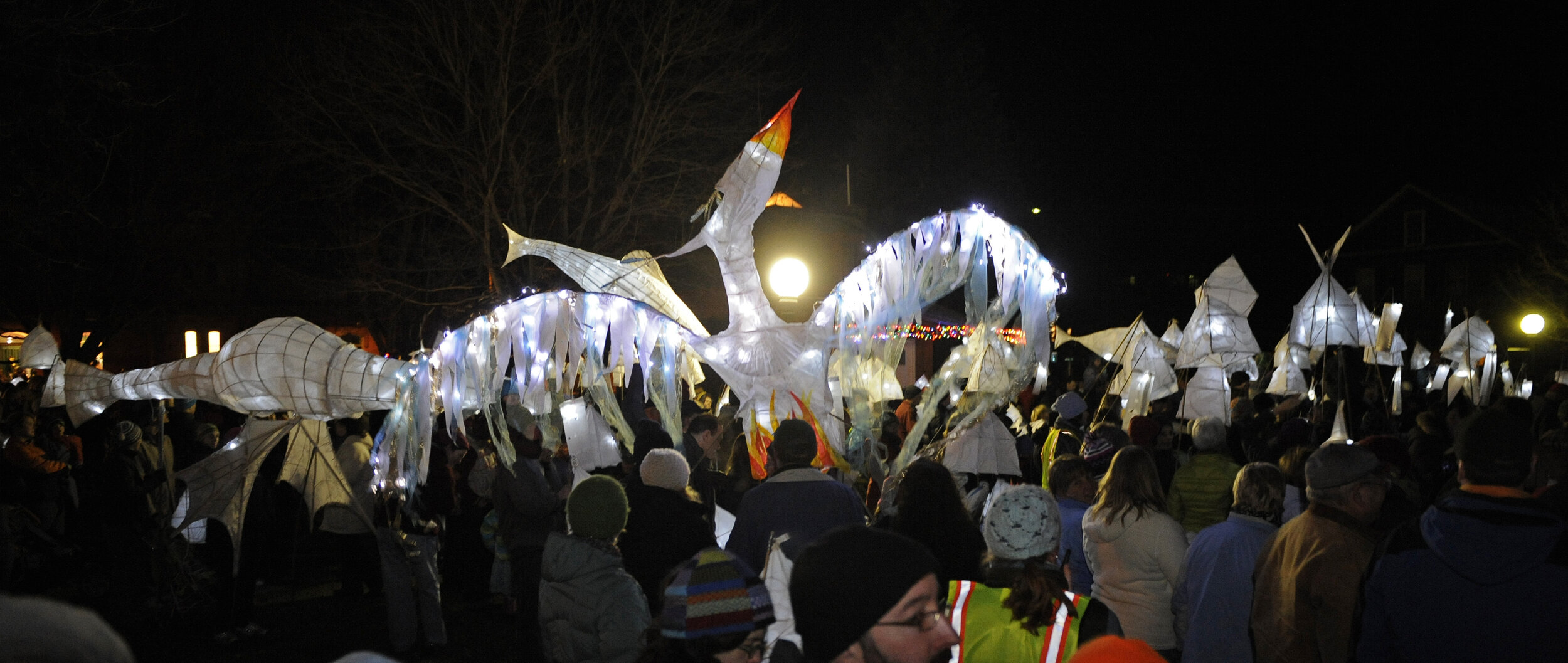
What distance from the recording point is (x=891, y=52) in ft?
148

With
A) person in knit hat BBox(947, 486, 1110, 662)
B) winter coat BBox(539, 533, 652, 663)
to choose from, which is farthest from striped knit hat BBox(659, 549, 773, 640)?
winter coat BBox(539, 533, 652, 663)

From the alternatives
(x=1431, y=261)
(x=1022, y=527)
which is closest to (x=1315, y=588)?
(x=1022, y=527)

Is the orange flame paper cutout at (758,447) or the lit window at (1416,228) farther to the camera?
the lit window at (1416,228)

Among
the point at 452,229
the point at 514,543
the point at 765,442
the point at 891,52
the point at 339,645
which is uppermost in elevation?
the point at 891,52

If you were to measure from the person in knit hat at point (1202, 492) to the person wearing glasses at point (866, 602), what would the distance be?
3.91 meters

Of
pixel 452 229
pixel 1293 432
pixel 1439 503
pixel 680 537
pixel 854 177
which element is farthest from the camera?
pixel 854 177

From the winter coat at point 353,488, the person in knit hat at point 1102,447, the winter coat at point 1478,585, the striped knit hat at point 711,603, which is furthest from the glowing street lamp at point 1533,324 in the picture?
the striped knit hat at point 711,603

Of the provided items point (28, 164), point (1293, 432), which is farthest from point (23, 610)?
point (28, 164)

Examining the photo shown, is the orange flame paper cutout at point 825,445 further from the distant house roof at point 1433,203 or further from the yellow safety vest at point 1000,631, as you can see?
the distant house roof at point 1433,203

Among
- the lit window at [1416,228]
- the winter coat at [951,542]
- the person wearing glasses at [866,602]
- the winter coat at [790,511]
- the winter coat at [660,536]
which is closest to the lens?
the person wearing glasses at [866,602]

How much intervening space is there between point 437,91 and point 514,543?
47.2ft

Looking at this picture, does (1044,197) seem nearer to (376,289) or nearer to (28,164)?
(376,289)

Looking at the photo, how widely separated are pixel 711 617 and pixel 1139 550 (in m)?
2.30

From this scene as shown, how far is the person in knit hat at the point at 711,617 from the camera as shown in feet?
8.25
